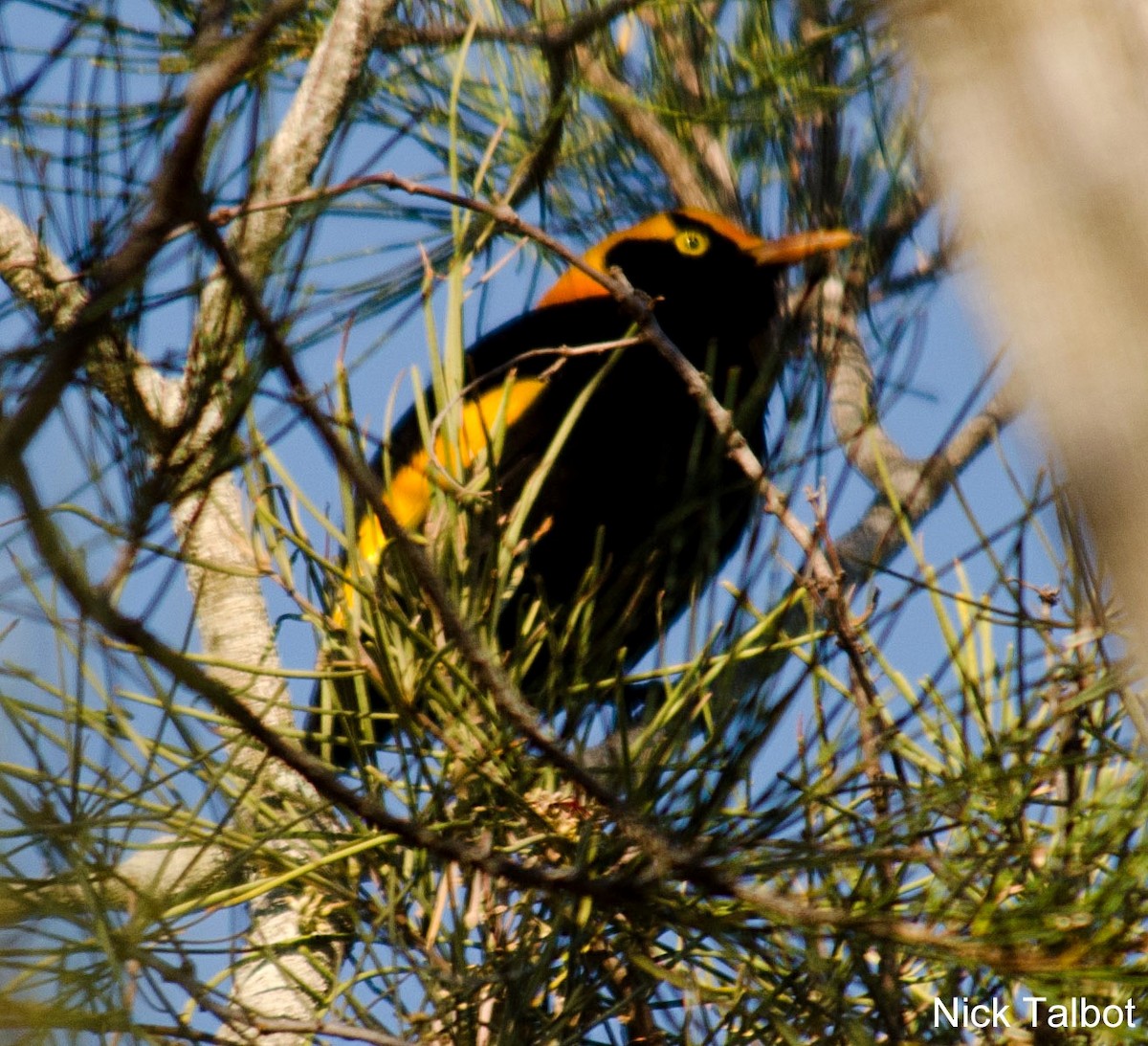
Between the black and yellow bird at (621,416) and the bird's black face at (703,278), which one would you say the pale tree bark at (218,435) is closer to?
the black and yellow bird at (621,416)

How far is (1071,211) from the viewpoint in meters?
0.62

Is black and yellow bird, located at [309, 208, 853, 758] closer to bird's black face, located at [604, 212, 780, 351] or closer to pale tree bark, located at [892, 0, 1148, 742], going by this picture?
bird's black face, located at [604, 212, 780, 351]

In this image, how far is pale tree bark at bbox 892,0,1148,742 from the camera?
602 millimetres

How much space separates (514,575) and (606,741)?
214 mm

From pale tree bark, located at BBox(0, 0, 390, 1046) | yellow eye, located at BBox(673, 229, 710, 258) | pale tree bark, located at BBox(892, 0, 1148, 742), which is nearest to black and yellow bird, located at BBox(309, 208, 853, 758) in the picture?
yellow eye, located at BBox(673, 229, 710, 258)

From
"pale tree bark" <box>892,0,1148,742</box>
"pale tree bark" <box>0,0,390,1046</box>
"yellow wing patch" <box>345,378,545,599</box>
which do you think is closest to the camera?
"pale tree bark" <box>892,0,1148,742</box>

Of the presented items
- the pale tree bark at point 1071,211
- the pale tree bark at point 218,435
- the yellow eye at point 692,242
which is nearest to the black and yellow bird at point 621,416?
the yellow eye at point 692,242

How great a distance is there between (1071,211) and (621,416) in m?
1.86

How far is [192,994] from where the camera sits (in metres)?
1.29

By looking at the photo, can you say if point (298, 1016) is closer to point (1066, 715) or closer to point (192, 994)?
point (192, 994)

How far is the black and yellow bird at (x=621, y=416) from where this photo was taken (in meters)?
2.24

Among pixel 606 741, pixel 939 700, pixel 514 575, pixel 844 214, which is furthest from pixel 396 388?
pixel 844 214

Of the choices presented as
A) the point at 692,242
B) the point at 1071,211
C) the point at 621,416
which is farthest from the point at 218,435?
the point at 692,242

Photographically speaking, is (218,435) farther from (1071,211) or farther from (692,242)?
(692,242)
